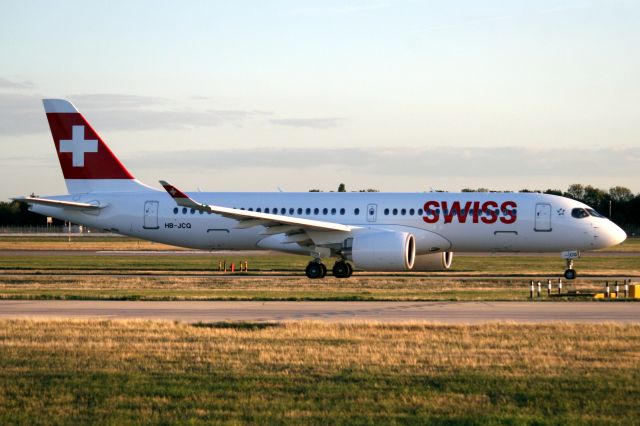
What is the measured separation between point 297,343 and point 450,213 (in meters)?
24.7

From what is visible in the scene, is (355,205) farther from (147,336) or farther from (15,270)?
(147,336)

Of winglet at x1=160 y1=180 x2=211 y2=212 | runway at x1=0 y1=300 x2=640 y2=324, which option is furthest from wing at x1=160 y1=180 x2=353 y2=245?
runway at x1=0 y1=300 x2=640 y2=324

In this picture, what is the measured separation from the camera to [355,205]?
43.7 meters

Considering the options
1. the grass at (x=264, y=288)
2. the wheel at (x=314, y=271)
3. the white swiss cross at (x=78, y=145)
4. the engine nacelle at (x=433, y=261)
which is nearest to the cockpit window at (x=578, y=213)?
the grass at (x=264, y=288)

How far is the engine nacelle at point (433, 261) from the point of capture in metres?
44.8

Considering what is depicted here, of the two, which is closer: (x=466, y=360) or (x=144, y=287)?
(x=466, y=360)

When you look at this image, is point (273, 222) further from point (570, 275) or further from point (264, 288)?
point (570, 275)

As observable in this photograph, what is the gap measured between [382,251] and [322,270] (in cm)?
304

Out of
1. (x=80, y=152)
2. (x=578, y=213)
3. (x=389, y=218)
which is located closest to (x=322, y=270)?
(x=389, y=218)

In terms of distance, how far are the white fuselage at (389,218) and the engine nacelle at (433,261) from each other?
1.51 meters

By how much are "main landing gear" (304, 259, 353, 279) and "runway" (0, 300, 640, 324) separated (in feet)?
41.6

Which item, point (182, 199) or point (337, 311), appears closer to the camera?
point (337, 311)

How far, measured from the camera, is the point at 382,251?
130 ft

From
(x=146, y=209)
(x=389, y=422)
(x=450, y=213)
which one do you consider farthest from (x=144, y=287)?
(x=389, y=422)
